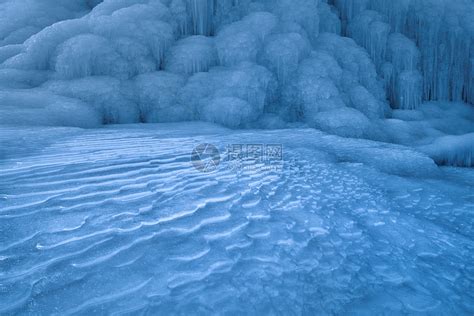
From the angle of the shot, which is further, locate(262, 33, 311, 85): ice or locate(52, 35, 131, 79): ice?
locate(262, 33, 311, 85): ice

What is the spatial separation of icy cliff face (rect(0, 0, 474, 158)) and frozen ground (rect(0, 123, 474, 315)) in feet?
6.35

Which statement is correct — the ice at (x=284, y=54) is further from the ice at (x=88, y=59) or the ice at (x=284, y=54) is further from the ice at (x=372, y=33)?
the ice at (x=88, y=59)

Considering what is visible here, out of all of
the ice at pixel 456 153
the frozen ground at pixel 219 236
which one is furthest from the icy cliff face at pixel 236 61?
the frozen ground at pixel 219 236

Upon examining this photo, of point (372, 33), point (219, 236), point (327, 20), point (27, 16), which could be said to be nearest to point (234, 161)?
point (219, 236)

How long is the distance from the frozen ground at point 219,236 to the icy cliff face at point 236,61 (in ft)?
6.35

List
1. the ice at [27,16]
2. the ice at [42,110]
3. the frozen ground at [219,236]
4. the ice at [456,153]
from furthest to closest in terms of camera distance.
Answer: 1. the ice at [27,16]
2. the ice at [456,153]
3. the ice at [42,110]
4. the frozen ground at [219,236]

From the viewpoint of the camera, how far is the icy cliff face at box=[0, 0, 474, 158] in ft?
15.2

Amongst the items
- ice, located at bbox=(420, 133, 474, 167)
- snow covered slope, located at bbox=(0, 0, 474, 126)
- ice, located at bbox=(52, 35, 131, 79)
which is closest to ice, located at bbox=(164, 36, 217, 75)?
snow covered slope, located at bbox=(0, 0, 474, 126)

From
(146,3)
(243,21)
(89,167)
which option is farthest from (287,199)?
(146,3)

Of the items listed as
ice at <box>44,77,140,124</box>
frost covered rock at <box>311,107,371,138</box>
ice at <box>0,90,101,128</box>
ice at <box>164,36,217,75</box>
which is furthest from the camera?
ice at <box>164,36,217,75</box>

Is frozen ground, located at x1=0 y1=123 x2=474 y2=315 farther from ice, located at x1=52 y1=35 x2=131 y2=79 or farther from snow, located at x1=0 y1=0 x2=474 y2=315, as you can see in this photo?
ice, located at x1=52 y1=35 x2=131 y2=79

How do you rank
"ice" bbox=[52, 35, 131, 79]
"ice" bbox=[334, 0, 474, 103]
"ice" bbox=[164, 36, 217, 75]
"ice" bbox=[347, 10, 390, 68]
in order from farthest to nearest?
"ice" bbox=[334, 0, 474, 103] < "ice" bbox=[347, 10, 390, 68] < "ice" bbox=[164, 36, 217, 75] < "ice" bbox=[52, 35, 131, 79]

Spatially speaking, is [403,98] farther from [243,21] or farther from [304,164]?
[304,164]

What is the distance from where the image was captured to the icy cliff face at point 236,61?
4.63m
